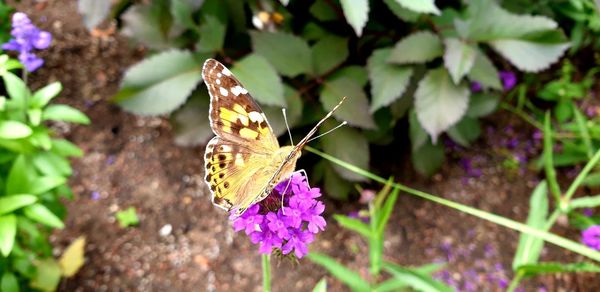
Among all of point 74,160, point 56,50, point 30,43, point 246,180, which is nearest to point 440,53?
point 246,180

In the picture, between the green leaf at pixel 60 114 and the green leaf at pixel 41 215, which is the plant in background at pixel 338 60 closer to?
the green leaf at pixel 60 114

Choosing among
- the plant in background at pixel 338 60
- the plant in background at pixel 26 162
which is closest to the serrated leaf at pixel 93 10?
the plant in background at pixel 338 60

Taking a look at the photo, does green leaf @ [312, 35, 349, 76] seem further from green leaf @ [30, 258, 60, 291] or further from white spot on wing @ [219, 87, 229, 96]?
green leaf @ [30, 258, 60, 291]

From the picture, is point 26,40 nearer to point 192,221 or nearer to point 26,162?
point 26,162

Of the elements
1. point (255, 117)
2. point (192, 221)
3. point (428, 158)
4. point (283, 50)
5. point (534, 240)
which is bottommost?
point (192, 221)

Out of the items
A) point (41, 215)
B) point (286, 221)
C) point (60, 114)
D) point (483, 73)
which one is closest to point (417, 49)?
point (483, 73)

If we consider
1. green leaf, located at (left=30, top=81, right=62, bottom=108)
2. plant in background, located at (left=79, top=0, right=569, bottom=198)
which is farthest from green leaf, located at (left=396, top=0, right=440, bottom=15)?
green leaf, located at (left=30, top=81, right=62, bottom=108)
